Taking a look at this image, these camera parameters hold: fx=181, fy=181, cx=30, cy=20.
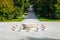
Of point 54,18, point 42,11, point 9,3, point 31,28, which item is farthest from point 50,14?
point 31,28

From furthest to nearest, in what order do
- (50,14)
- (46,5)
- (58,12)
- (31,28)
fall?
(46,5) < (50,14) < (58,12) < (31,28)

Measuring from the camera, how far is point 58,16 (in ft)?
91.9

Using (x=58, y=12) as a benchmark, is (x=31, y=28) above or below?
above

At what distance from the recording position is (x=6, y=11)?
88.1 feet

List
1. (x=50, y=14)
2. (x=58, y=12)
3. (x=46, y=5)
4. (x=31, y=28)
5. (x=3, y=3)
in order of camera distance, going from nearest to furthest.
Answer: (x=31, y=28) → (x=3, y=3) → (x=58, y=12) → (x=50, y=14) → (x=46, y=5)

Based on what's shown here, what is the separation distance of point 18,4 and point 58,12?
300 inches

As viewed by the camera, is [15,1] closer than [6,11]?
No

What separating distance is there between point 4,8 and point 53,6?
8.11 meters

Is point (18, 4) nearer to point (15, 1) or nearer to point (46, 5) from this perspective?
point (15, 1)

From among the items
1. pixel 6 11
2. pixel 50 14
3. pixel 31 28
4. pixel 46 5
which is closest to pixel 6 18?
pixel 6 11

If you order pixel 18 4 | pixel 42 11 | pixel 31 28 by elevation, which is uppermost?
pixel 31 28

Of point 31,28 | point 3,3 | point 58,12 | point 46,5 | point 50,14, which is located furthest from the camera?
point 46,5

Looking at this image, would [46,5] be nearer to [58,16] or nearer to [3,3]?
[58,16]

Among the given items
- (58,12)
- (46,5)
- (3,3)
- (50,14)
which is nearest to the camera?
(3,3)
